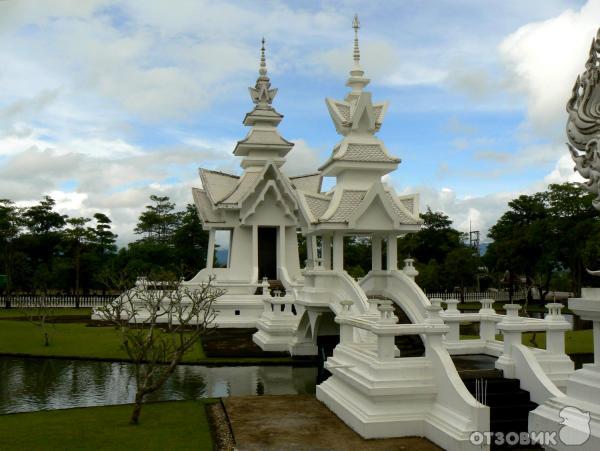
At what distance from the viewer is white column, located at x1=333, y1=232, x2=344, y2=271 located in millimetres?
17422

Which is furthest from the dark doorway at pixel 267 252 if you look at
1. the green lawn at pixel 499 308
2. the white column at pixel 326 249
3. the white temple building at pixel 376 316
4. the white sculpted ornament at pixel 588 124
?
the white sculpted ornament at pixel 588 124

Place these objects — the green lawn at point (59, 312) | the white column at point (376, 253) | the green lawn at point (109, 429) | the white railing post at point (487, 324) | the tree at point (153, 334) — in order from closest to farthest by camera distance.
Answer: the green lawn at point (109, 429), the tree at point (153, 334), the white railing post at point (487, 324), the white column at point (376, 253), the green lawn at point (59, 312)

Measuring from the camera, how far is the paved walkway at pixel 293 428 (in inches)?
399

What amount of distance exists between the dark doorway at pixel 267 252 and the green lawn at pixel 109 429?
2091 centimetres

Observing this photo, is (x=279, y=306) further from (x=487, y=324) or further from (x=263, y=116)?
(x=263, y=116)

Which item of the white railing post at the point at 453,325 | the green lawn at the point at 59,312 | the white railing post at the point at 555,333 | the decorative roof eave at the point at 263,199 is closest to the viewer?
the white railing post at the point at 555,333

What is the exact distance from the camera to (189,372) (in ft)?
62.5

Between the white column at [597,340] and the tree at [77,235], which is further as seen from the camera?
the tree at [77,235]

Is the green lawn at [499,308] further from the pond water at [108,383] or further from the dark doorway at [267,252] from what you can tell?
the pond water at [108,383]

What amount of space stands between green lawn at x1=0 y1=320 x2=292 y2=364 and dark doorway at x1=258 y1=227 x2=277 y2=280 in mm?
9289

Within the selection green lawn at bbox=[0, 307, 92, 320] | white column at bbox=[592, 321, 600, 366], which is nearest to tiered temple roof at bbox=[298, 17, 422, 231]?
white column at bbox=[592, 321, 600, 366]

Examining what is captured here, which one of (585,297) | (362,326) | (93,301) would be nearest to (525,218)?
(93,301)

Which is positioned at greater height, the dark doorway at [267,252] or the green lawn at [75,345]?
the dark doorway at [267,252]

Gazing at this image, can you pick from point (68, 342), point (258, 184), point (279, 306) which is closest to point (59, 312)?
point (68, 342)
